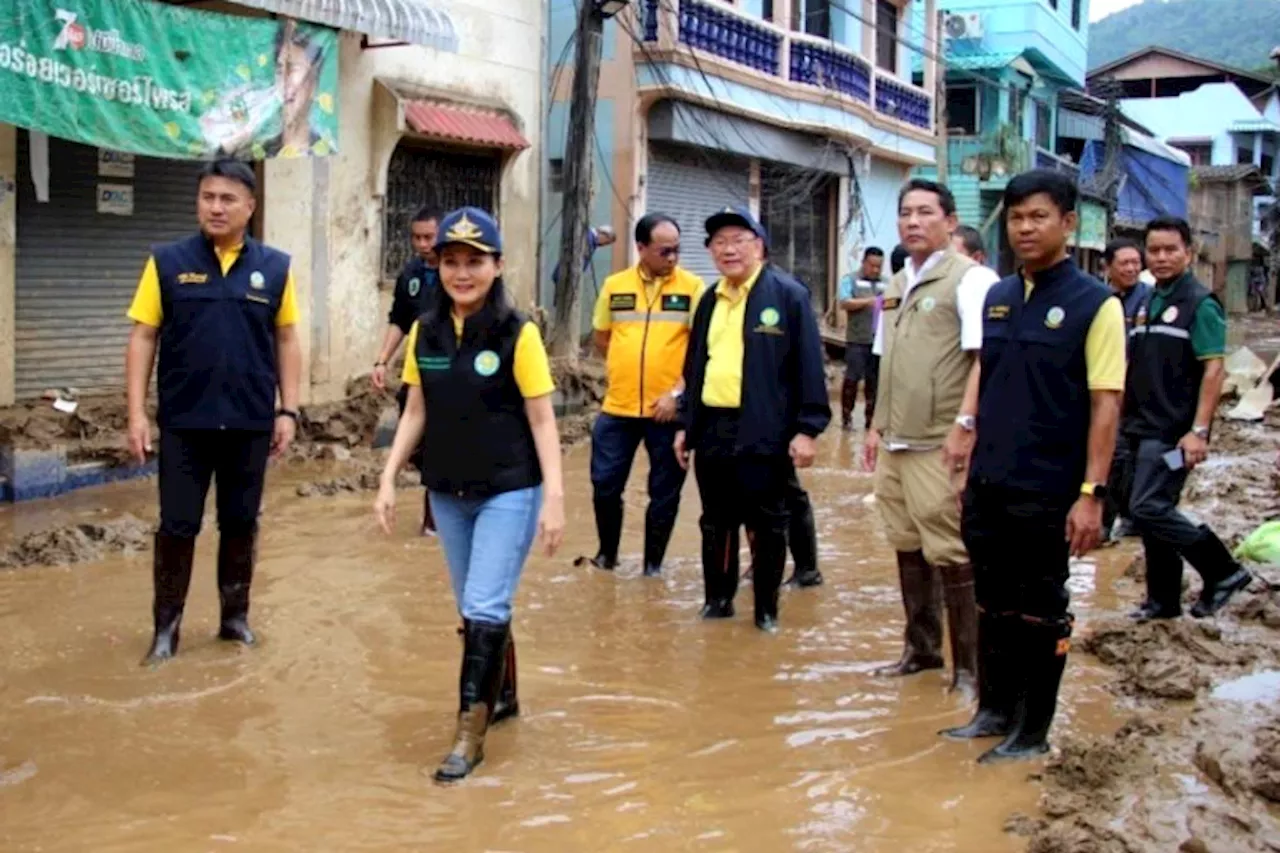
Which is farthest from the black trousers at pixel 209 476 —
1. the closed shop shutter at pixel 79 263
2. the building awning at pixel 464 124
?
the building awning at pixel 464 124

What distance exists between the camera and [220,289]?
18.0ft

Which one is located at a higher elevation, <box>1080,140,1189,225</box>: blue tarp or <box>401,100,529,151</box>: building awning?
<box>1080,140,1189,225</box>: blue tarp

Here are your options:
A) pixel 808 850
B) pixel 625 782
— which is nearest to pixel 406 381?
pixel 625 782

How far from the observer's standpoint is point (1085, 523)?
14.0 feet

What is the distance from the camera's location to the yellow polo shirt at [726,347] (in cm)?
609

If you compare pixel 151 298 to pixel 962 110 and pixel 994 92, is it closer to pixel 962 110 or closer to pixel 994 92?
pixel 994 92

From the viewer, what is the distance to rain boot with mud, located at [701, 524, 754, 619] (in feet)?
20.7

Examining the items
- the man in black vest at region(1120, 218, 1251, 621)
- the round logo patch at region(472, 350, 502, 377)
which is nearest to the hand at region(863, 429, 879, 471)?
the man in black vest at region(1120, 218, 1251, 621)

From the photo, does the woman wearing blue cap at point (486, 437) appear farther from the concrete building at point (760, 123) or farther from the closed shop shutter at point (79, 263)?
the concrete building at point (760, 123)

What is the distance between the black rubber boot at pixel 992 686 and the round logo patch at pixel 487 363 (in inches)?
71.6

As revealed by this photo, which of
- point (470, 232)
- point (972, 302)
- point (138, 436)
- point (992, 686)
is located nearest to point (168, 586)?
point (138, 436)

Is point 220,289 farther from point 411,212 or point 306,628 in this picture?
point 411,212

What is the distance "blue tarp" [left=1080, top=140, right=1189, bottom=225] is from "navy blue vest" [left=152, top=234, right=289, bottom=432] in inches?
1442

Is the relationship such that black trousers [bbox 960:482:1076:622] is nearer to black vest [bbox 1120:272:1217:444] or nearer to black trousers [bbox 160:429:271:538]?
black vest [bbox 1120:272:1217:444]
